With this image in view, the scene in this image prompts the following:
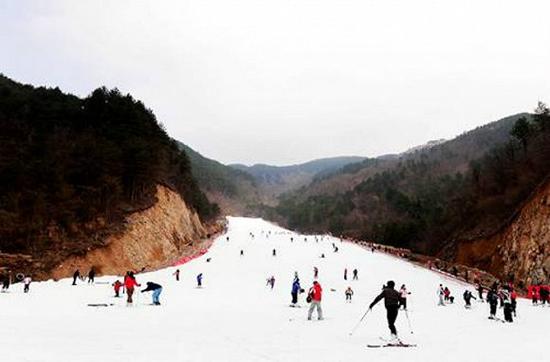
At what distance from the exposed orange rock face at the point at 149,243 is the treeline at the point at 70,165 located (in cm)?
139

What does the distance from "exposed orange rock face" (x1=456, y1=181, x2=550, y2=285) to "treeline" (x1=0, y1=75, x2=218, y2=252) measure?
115 feet

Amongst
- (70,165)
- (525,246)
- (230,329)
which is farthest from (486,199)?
(230,329)

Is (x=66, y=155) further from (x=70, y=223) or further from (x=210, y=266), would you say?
(x=210, y=266)

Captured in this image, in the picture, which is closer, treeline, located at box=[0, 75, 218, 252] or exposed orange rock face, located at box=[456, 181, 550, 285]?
exposed orange rock face, located at box=[456, 181, 550, 285]

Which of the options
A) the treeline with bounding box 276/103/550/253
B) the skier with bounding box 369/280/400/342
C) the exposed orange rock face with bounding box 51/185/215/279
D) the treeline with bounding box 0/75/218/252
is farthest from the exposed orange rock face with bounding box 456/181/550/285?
the treeline with bounding box 0/75/218/252

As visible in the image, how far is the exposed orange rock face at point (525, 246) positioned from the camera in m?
40.9

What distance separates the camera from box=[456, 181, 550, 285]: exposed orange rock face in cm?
4094

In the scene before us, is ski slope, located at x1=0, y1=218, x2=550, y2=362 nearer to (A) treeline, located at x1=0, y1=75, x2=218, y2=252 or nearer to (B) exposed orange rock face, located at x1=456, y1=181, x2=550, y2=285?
(B) exposed orange rock face, located at x1=456, y1=181, x2=550, y2=285

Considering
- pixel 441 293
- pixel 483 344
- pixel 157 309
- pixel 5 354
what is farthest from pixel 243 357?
pixel 441 293

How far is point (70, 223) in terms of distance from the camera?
44.9 metres

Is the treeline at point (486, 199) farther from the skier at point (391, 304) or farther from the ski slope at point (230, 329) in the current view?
the skier at point (391, 304)

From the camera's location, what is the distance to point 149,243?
2014 inches

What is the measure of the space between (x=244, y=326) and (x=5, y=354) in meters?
7.50

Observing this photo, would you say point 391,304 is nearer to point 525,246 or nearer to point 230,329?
point 230,329
